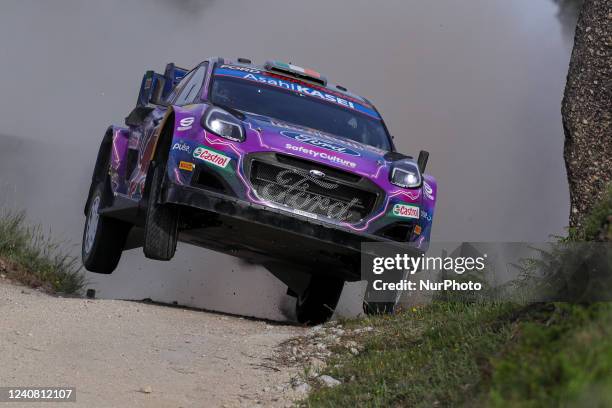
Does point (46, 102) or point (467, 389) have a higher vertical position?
point (46, 102)

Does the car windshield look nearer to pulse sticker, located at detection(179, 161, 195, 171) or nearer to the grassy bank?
pulse sticker, located at detection(179, 161, 195, 171)

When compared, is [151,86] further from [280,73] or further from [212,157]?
[212,157]

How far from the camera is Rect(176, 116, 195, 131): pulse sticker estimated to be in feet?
24.5

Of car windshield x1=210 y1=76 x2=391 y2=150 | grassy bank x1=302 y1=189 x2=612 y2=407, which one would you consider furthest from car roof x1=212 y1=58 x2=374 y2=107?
grassy bank x1=302 y1=189 x2=612 y2=407

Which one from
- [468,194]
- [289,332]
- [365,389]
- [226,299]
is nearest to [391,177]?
[289,332]

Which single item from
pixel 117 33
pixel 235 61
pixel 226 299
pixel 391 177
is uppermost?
pixel 117 33

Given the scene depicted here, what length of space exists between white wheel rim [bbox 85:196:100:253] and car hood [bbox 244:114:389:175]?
2361 mm

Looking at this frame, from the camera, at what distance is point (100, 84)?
1007 inches

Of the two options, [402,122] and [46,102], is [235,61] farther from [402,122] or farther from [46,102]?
[46,102]

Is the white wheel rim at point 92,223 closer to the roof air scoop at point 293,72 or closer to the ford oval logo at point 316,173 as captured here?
the roof air scoop at point 293,72

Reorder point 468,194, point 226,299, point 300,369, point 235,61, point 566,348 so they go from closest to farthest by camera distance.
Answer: point 566,348
point 300,369
point 235,61
point 226,299
point 468,194

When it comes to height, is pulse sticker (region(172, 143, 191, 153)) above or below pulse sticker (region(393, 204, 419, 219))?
above

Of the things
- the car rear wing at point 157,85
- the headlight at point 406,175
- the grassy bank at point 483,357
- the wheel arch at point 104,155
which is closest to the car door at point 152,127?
the car rear wing at point 157,85

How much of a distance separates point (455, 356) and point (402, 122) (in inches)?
621
